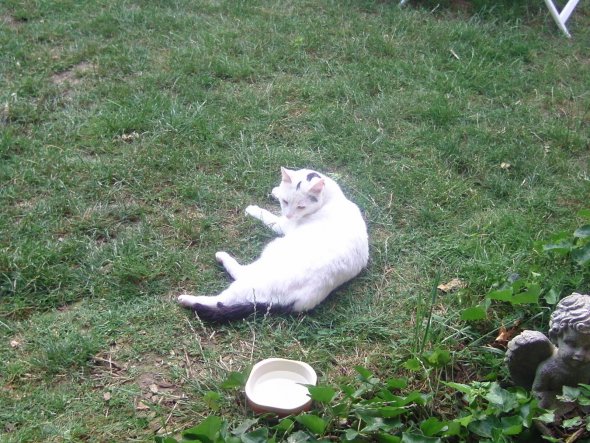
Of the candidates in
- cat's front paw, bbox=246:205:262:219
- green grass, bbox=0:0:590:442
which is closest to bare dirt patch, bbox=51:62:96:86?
green grass, bbox=0:0:590:442

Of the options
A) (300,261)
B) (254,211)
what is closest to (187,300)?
(300,261)

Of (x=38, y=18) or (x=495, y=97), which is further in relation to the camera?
Answer: (x=38, y=18)

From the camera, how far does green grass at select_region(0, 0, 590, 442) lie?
9.36 ft

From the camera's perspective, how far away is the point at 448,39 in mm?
5508

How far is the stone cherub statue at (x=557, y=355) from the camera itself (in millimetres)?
2408

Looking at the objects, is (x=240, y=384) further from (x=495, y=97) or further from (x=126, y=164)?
(x=495, y=97)

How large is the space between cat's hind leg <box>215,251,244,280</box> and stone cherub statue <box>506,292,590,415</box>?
1.32m

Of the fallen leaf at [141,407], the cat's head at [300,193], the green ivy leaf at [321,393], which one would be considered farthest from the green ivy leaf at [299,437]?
the cat's head at [300,193]

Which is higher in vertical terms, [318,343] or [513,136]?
[513,136]

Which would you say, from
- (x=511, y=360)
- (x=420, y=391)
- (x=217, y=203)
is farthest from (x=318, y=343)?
(x=217, y=203)

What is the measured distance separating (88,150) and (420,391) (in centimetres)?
255

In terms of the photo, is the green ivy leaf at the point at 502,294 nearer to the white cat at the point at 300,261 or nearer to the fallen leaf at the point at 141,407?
the white cat at the point at 300,261

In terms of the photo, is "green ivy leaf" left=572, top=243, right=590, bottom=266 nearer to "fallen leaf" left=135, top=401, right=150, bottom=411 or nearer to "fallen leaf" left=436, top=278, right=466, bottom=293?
"fallen leaf" left=436, top=278, right=466, bottom=293

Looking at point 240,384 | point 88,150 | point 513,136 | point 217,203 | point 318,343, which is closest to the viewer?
point 240,384
